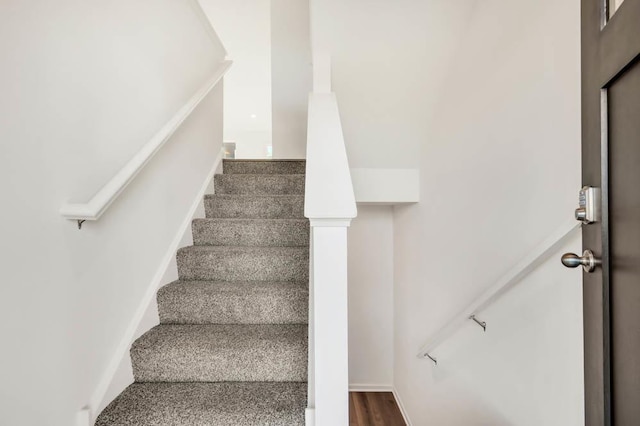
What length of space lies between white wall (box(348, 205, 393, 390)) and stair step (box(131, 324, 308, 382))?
2085mm

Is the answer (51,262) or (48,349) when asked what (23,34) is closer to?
(51,262)

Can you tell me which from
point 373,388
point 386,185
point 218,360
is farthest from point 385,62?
point 373,388

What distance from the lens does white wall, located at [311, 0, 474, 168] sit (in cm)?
177

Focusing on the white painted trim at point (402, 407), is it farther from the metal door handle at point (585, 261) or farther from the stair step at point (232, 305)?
the metal door handle at point (585, 261)

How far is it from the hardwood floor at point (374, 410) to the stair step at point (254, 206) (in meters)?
1.99

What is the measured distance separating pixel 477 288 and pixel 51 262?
1716 millimetres

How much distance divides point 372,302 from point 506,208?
7.31 feet

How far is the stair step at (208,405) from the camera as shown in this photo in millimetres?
1165

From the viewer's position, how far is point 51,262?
3.21 ft

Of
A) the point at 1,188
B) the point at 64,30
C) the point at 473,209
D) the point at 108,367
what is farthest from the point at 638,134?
the point at 108,367

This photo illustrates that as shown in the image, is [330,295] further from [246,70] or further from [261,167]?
[246,70]

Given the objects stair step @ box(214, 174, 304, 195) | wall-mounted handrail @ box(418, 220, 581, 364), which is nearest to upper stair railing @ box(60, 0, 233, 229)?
stair step @ box(214, 174, 304, 195)

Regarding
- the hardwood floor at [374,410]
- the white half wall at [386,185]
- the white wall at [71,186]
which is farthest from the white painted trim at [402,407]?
the white wall at [71,186]

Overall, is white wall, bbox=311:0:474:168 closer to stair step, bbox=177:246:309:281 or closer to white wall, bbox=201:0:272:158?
stair step, bbox=177:246:309:281
